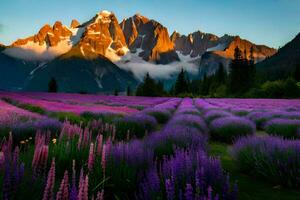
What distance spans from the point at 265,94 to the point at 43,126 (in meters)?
59.9

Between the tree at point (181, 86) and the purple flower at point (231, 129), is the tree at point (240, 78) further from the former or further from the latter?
the purple flower at point (231, 129)

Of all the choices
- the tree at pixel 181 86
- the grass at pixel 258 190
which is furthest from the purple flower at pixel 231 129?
the tree at pixel 181 86

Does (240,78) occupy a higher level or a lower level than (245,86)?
higher

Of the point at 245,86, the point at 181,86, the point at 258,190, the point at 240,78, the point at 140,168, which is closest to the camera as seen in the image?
the point at 140,168

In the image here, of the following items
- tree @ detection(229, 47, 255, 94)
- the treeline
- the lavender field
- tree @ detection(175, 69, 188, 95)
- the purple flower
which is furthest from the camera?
tree @ detection(175, 69, 188, 95)

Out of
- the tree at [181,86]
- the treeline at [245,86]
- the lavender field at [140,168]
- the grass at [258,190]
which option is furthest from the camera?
the tree at [181,86]

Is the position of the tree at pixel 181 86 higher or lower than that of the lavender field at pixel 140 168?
higher

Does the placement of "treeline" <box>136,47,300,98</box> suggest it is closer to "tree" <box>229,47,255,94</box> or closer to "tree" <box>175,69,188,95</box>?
"tree" <box>229,47,255,94</box>

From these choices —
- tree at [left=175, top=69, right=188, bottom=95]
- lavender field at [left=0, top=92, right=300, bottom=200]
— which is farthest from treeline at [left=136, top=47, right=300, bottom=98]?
lavender field at [left=0, top=92, right=300, bottom=200]

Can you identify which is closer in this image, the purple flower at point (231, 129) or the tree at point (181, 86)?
the purple flower at point (231, 129)

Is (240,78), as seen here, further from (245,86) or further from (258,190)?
(258,190)

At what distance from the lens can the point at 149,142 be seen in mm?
5930

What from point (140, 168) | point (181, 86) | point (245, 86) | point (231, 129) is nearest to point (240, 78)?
point (245, 86)

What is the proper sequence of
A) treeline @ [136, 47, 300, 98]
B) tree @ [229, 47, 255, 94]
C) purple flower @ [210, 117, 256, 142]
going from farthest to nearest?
tree @ [229, 47, 255, 94]
treeline @ [136, 47, 300, 98]
purple flower @ [210, 117, 256, 142]
